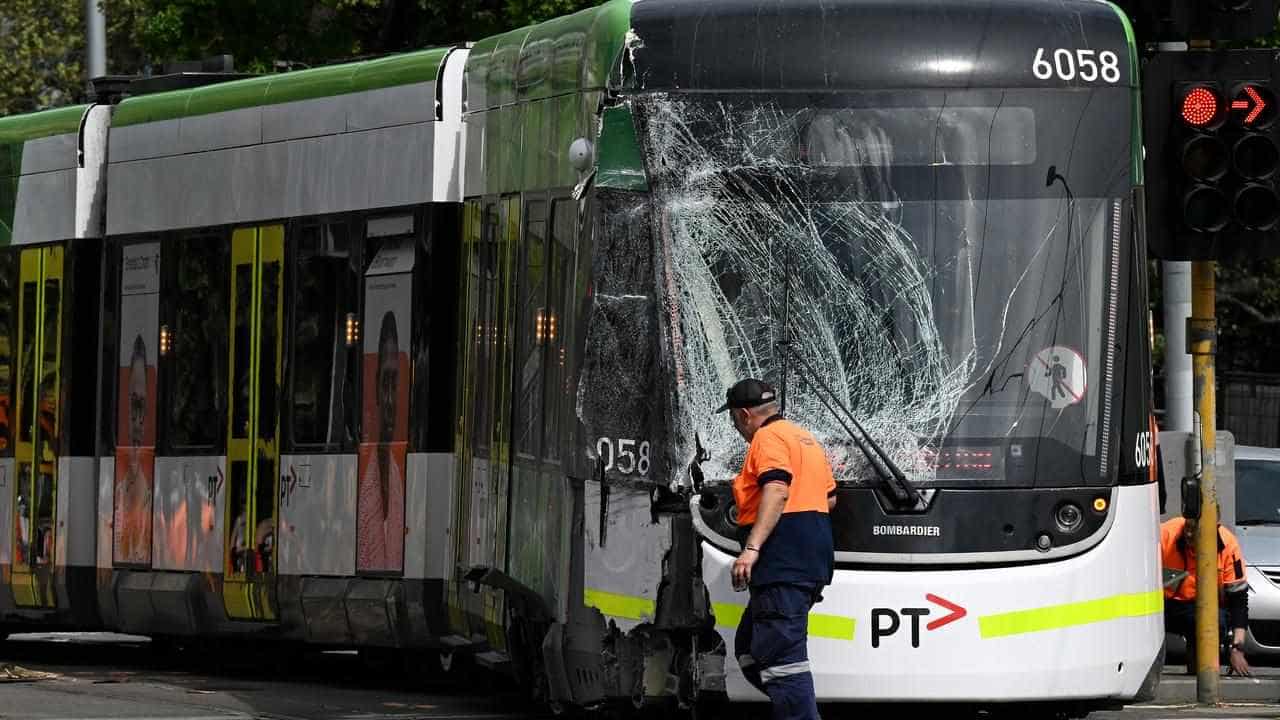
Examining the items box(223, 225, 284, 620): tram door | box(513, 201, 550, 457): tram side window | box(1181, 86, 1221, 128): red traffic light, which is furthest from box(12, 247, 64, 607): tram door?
box(1181, 86, 1221, 128): red traffic light

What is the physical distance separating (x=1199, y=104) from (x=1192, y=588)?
4446mm

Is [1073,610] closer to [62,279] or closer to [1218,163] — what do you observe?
[1218,163]

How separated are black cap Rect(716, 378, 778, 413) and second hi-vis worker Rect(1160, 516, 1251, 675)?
6.62 metres

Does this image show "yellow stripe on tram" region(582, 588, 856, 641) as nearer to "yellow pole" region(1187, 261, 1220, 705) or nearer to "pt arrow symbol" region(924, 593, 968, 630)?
"pt arrow symbol" region(924, 593, 968, 630)

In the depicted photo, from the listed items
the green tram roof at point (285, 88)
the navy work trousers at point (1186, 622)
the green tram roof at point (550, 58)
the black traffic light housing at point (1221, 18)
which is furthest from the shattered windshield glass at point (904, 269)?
the navy work trousers at point (1186, 622)

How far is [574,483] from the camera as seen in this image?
37.9 feet

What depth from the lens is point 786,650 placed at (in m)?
10.3

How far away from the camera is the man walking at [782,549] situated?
33.6 feet

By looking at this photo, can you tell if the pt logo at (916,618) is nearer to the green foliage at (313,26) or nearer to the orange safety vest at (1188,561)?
the orange safety vest at (1188,561)

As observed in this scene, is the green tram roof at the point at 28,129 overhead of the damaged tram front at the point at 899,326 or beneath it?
overhead

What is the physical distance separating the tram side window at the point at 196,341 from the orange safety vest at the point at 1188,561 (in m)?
5.55

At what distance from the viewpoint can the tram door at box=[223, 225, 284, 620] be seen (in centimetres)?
1577

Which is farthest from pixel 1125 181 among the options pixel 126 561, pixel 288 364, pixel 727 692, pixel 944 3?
pixel 126 561

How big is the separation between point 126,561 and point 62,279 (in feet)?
6.11
